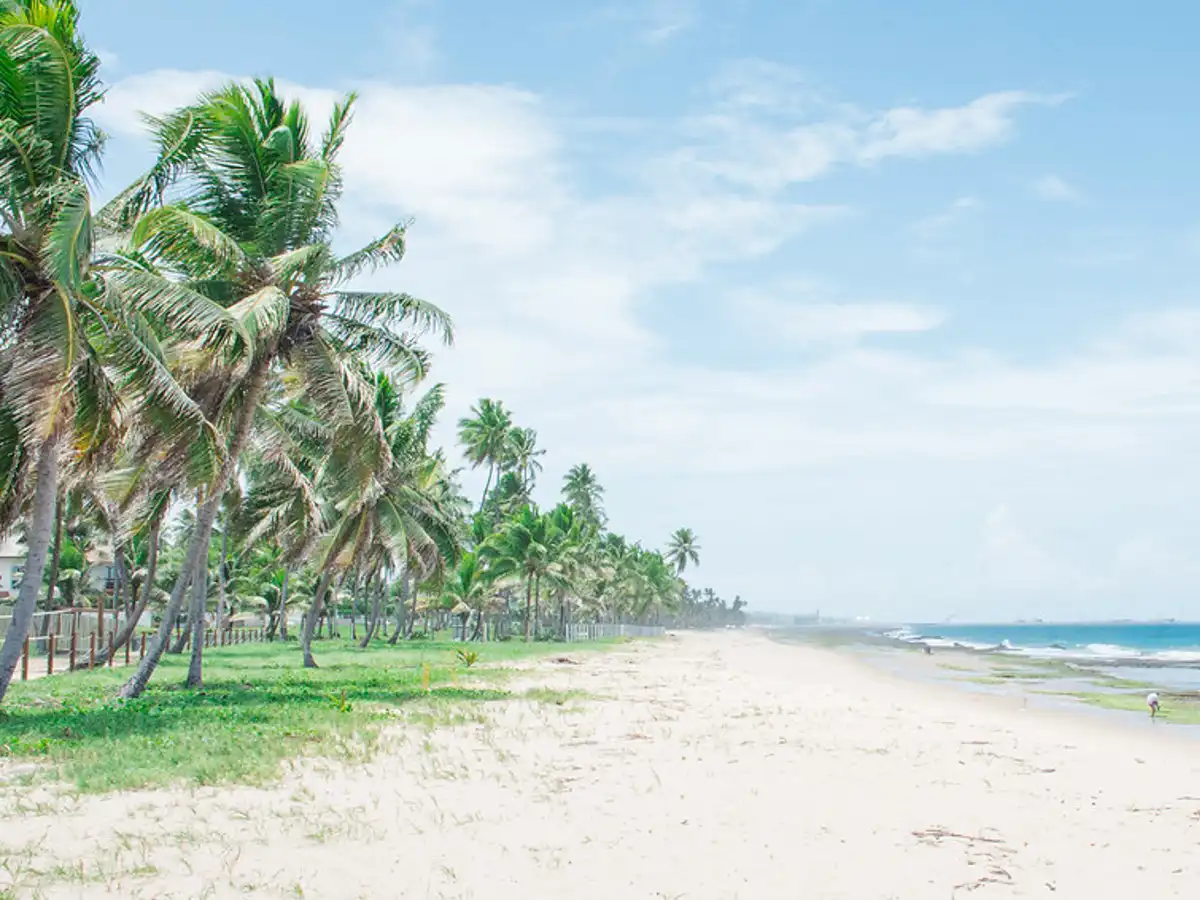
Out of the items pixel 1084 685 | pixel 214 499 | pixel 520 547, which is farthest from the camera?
pixel 520 547

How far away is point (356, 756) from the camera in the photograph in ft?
37.4

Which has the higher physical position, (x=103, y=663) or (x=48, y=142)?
(x=48, y=142)

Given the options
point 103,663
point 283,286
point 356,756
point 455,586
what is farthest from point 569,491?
point 356,756

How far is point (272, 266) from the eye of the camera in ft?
56.9

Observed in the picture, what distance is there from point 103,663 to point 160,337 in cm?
1798

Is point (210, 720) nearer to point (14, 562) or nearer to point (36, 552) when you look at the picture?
point (36, 552)

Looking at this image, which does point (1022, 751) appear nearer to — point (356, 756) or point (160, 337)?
point (356, 756)

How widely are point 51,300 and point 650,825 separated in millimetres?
10425

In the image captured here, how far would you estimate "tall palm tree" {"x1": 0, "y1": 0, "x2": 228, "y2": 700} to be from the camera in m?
12.3

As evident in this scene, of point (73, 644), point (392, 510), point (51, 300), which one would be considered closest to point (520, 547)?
point (392, 510)

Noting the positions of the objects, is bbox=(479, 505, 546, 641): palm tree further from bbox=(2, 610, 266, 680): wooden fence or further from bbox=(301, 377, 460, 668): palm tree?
bbox=(301, 377, 460, 668): palm tree

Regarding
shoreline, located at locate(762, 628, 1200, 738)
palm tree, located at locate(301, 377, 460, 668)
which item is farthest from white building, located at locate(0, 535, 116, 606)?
shoreline, located at locate(762, 628, 1200, 738)

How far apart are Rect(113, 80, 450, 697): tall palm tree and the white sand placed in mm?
7406

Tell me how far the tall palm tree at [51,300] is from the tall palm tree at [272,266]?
259 centimetres
